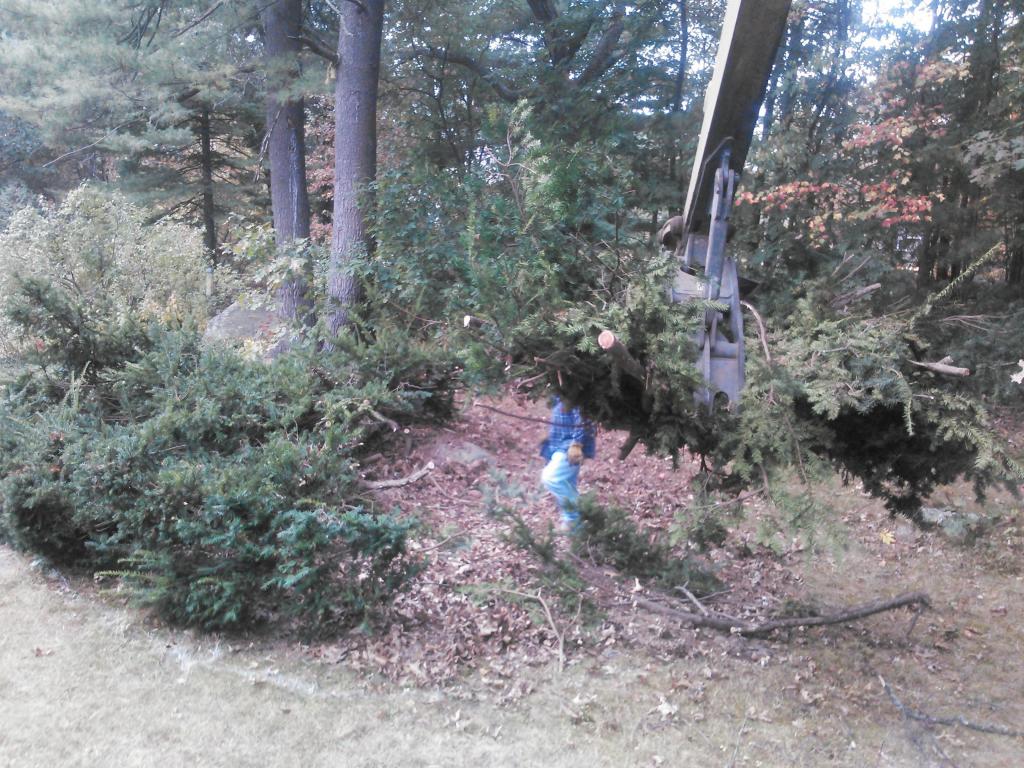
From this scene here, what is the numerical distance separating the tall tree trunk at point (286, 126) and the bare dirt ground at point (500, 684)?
6389mm

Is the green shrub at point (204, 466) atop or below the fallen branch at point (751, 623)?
atop

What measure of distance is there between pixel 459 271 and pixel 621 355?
13.4 ft

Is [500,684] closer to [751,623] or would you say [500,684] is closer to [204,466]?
[751,623]

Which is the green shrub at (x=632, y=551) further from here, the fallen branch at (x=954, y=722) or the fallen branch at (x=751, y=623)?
the fallen branch at (x=954, y=722)

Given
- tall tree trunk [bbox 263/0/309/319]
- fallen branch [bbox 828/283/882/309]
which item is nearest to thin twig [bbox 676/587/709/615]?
fallen branch [bbox 828/283/882/309]

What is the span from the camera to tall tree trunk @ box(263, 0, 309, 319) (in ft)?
35.3

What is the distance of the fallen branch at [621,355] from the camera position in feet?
11.2

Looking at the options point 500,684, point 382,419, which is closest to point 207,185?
point 382,419

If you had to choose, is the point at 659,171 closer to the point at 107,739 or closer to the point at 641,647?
the point at 641,647

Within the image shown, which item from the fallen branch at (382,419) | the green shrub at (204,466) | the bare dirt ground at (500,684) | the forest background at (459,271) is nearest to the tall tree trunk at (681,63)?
the forest background at (459,271)

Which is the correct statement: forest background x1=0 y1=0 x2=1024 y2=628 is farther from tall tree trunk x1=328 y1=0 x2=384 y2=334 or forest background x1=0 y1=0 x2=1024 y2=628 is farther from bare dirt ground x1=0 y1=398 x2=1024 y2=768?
bare dirt ground x1=0 y1=398 x2=1024 y2=768

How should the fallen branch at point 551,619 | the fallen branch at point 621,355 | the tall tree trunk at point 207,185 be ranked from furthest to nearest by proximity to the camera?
1. the tall tree trunk at point 207,185
2. the fallen branch at point 551,619
3. the fallen branch at point 621,355

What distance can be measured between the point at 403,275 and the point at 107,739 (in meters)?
5.29

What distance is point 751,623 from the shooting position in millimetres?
5434
